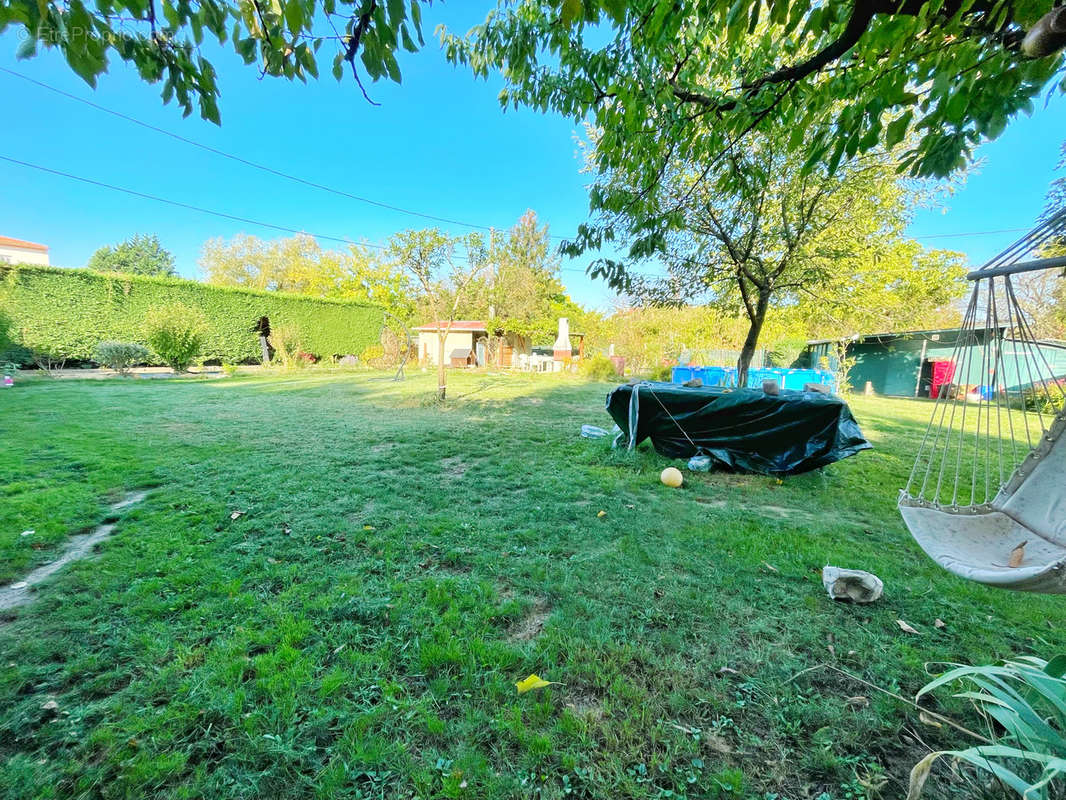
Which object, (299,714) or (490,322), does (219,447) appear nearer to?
(299,714)

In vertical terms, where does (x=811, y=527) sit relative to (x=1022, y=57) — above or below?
below

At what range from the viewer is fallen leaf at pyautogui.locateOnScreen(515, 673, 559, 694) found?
1405 millimetres

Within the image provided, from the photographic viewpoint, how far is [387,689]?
4.55 feet

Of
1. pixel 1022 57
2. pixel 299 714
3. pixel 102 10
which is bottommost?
pixel 299 714

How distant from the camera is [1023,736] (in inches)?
38.8

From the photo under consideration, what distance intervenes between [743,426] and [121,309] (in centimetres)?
1702

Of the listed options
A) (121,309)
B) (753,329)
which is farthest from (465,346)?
(753,329)

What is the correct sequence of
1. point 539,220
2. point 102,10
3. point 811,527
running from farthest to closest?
point 539,220
point 811,527
point 102,10

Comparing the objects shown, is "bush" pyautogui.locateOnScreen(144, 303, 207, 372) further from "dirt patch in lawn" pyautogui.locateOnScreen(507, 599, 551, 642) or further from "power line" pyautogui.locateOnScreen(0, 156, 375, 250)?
"dirt patch in lawn" pyautogui.locateOnScreen(507, 599, 551, 642)

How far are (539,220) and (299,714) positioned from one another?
101 ft

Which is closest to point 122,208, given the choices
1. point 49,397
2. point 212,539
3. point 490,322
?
point 49,397

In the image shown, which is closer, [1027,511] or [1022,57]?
[1022,57]

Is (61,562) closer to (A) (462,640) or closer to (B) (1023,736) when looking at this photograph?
(A) (462,640)

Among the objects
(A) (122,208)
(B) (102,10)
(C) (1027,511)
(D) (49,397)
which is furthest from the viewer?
(A) (122,208)
